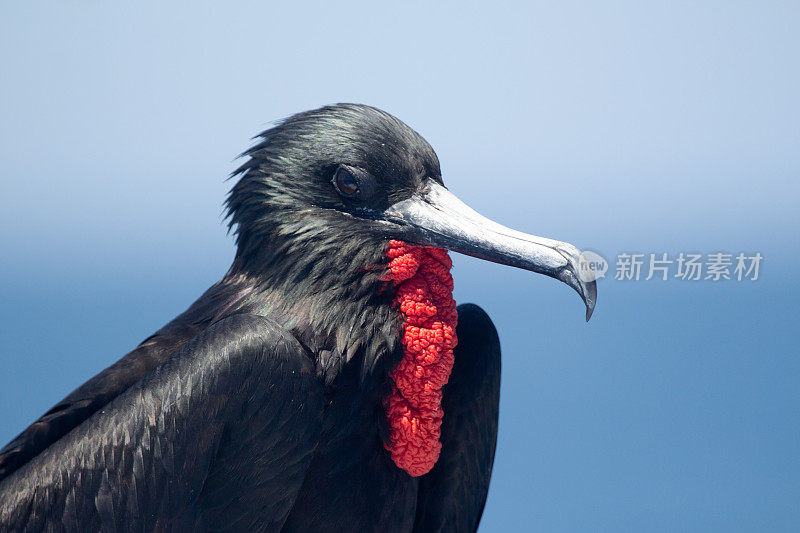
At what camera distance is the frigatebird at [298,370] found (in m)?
1.69

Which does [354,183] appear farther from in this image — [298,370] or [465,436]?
[465,436]

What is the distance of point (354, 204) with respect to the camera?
192 centimetres

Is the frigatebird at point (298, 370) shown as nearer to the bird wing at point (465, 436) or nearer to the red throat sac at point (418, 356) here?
the red throat sac at point (418, 356)

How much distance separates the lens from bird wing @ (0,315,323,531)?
168 cm

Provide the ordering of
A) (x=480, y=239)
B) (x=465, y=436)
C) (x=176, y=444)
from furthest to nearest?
(x=465, y=436), (x=480, y=239), (x=176, y=444)

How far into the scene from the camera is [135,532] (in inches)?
67.1

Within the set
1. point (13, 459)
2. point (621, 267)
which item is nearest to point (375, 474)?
point (13, 459)

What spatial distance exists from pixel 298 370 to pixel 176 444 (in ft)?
0.86

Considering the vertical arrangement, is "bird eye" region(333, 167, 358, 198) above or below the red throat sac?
above

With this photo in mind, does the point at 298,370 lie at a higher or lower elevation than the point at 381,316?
lower

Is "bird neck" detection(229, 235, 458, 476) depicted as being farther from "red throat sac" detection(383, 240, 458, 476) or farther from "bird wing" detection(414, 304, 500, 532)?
"bird wing" detection(414, 304, 500, 532)

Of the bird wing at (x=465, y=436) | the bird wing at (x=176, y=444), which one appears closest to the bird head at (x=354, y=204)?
the bird wing at (x=176, y=444)

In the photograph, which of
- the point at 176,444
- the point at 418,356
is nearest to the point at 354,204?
the point at 418,356

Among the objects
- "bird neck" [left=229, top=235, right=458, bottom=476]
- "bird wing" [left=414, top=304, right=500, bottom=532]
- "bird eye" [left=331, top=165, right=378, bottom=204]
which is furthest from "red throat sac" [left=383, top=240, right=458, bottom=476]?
"bird wing" [left=414, top=304, right=500, bottom=532]
